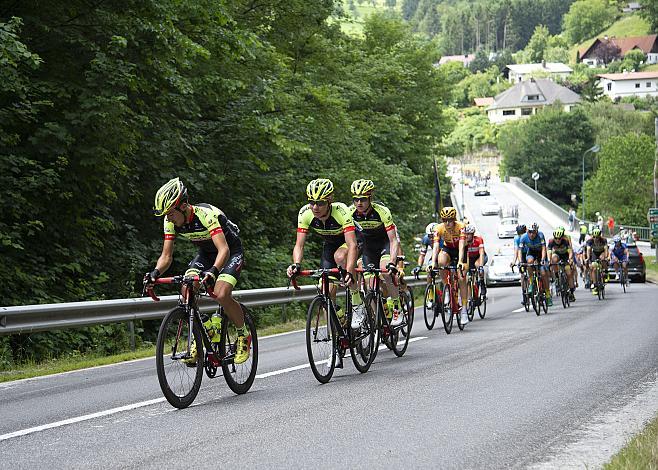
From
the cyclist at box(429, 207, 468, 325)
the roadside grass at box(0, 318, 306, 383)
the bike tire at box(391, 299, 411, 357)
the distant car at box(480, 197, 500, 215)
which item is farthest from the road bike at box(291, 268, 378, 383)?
the distant car at box(480, 197, 500, 215)

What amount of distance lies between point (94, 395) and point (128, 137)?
7.62 m

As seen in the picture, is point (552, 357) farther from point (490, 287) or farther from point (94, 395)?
point (490, 287)

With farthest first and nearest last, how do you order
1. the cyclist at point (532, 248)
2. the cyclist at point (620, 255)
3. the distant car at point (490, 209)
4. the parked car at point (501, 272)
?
the distant car at point (490, 209) → the parked car at point (501, 272) → the cyclist at point (620, 255) → the cyclist at point (532, 248)

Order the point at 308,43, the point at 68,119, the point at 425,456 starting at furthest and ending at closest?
the point at 308,43 < the point at 68,119 < the point at 425,456

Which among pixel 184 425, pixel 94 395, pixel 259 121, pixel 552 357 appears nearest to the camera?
pixel 184 425

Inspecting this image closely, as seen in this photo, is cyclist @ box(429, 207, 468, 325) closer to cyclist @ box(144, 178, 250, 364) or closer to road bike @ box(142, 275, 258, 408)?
cyclist @ box(144, 178, 250, 364)

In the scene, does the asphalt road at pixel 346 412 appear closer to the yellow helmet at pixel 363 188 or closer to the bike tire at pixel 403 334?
the bike tire at pixel 403 334

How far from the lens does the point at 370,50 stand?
53625 mm

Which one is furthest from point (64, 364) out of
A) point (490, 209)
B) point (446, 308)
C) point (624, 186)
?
point (624, 186)

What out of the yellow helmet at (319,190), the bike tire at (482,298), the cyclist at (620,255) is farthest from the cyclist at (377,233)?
the cyclist at (620,255)

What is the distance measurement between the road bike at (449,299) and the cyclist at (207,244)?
805cm

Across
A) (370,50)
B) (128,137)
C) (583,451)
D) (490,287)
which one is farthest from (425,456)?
(370,50)

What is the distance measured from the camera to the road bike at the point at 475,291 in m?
19.2

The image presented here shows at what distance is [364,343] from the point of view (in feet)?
37.3
